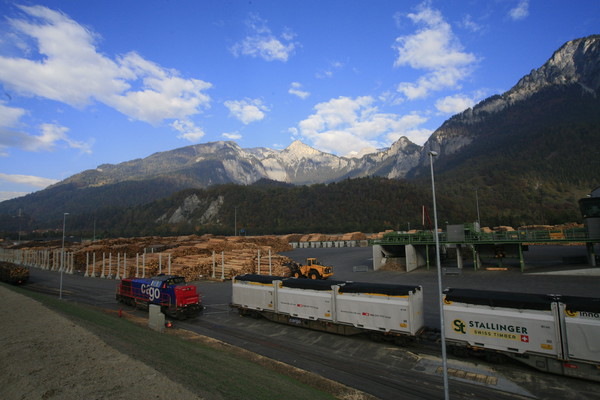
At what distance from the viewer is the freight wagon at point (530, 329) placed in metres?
11.2

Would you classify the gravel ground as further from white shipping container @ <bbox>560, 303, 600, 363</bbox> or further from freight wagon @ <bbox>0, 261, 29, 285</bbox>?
freight wagon @ <bbox>0, 261, 29, 285</bbox>

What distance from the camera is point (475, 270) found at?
1483 inches

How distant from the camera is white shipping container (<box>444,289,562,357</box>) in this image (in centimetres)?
1184

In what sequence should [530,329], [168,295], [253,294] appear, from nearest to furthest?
[530,329], [253,294], [168,295]

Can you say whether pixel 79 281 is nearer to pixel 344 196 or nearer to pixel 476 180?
pixel 344 196

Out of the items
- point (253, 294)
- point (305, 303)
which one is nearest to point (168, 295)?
point (253, 294)

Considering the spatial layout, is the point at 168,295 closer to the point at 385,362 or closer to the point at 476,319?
the point at 385,362

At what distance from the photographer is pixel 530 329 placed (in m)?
12.1

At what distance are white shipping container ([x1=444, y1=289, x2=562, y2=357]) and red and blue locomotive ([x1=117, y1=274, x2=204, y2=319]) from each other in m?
16.0

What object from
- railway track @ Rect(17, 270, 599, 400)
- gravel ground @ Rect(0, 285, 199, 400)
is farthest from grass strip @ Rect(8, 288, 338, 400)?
railway track @ Rect(17, 270, 599, 400)

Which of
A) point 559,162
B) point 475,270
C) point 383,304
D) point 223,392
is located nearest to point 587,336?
point 383,304

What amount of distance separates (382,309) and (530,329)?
593cm

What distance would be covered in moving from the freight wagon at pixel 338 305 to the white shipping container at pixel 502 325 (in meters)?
1.88

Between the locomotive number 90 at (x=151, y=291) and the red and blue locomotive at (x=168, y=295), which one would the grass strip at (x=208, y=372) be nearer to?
the red and blue locomotive at (x=168, y=295)
